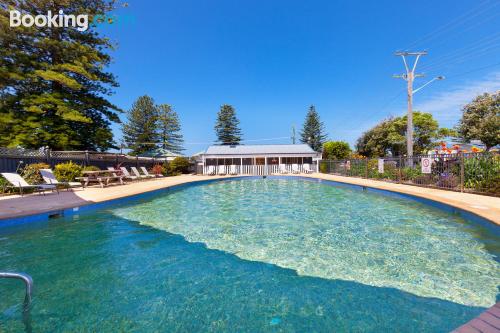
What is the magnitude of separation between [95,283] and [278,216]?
4452mm

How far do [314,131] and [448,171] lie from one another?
37.2 metres

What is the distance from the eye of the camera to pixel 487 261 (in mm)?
3344

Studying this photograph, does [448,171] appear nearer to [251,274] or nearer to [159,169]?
[251,274]

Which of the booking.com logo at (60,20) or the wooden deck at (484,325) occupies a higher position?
the booking.com logo at (60,20)

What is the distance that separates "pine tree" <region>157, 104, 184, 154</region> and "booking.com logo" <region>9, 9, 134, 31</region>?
2394 cm

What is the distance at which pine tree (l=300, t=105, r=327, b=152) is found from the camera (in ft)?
148

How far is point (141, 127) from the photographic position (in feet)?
123

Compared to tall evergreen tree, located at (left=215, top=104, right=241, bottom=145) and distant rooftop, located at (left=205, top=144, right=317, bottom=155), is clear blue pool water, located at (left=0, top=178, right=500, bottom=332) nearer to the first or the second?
distant rooftop, located at (left=205, top=144, right=317, bottom=155)

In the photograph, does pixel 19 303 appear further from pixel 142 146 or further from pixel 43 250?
pixel 142 146

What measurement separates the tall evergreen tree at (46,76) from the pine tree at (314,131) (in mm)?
36469

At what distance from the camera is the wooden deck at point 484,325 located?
1.53m

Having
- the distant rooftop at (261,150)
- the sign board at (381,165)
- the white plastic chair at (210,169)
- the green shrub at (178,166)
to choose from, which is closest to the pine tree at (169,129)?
the distant rooftop at (261,150)

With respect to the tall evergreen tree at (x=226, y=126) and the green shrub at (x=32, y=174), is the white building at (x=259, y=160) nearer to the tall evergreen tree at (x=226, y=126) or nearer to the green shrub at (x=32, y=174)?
the green shrub at (x=32, y=174)

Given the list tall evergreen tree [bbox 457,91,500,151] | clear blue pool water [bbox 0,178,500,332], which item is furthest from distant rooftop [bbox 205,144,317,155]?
clear blue pool water [bbox 0,178,500,332]
